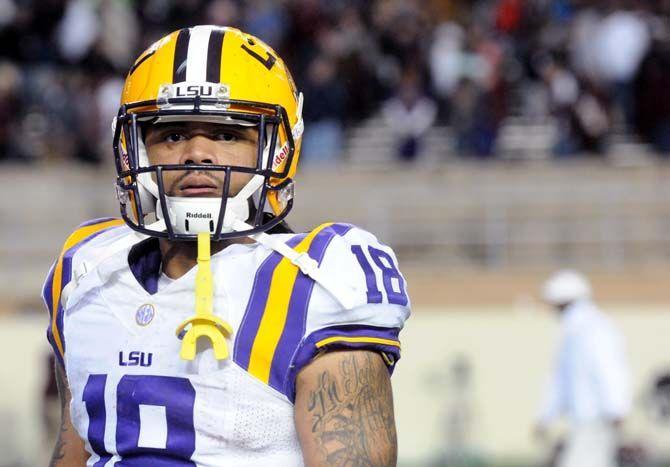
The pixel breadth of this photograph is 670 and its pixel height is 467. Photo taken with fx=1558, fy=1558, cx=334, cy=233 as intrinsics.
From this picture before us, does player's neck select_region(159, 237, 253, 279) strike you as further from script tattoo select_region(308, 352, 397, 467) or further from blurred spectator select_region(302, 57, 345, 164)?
blurred spectator select_region(302, 57, 345, 164)

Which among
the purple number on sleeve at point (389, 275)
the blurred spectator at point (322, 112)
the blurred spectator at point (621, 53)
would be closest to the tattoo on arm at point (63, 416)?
the purple number on sleeve at point (389, 275)

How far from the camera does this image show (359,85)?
11.2 meters

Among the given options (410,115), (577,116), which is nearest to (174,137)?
(410,115)

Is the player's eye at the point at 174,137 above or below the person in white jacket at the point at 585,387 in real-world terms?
above

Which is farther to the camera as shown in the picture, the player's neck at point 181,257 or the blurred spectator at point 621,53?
the blurred spectator at point 621,53

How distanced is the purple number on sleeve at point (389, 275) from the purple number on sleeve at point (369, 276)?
21 mm

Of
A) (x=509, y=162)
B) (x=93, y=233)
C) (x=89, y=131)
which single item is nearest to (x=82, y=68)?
(x=89, y=131)

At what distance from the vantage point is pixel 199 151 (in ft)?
9.20

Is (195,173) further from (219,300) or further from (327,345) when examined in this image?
(327,345)

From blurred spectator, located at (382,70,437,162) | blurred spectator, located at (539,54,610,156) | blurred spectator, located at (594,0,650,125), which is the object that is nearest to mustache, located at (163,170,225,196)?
blurred spectator, located at (382,70,437,162)

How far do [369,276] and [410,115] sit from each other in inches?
332

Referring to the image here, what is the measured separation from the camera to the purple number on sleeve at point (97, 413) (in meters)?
2.76

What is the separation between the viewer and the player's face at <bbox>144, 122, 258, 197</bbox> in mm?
2787

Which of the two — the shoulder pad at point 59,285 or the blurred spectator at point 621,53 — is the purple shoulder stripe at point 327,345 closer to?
the shoulder pad at point 59,285
